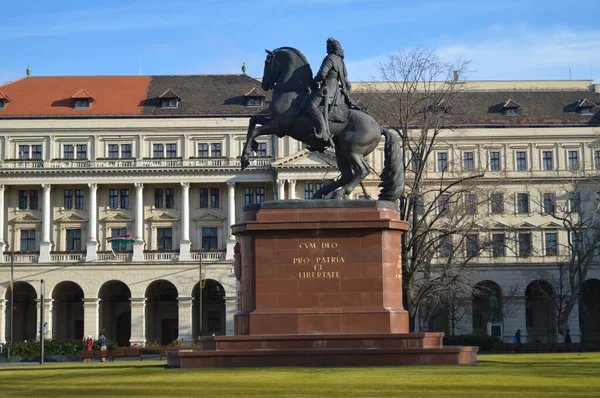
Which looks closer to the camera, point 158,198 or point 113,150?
point 113,150

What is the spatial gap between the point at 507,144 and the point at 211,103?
84.6 feet

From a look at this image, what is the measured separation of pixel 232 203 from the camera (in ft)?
282

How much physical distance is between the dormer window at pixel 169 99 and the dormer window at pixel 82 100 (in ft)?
20.0

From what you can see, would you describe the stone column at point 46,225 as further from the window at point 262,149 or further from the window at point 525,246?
the window at point 525,246

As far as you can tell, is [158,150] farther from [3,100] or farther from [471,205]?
[471,205]

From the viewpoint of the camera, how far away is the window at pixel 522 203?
87.4 meters

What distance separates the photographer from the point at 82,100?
A: 87750 millimetres

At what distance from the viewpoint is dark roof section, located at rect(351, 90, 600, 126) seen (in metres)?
87.9

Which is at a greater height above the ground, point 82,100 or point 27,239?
point 82,100

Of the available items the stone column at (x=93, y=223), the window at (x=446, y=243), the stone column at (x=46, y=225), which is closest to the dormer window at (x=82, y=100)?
the stone column at (x=93, y=223)

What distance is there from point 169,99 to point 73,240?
47.9 ft

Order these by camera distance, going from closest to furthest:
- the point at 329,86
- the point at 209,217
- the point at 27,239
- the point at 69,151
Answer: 1. the point at 329,86
2. the point at 69,151
3. the point at 209,217
4. the point at 27,239

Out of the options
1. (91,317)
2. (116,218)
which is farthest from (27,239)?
(91,317)

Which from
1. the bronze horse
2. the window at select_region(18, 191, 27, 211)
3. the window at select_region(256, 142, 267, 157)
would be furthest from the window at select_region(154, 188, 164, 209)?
the bronze horse
